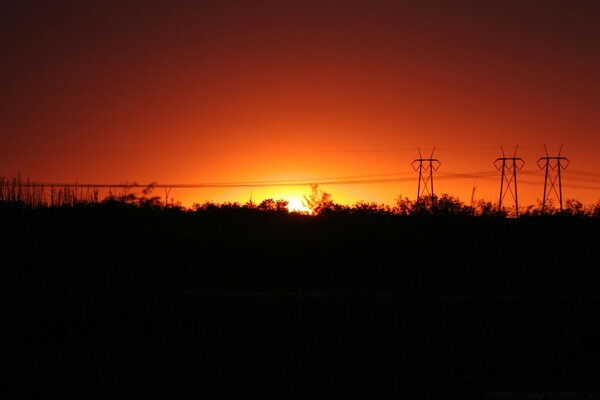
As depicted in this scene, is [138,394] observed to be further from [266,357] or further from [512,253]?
[512,253]

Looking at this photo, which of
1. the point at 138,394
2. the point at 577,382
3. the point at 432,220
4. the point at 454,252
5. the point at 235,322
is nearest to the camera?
the point at 138,394

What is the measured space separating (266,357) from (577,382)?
7.39 metres

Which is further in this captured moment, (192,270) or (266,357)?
(192,270)

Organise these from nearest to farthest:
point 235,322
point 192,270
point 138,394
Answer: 1. point 138,394
2. point 235,322
3. point 192,270

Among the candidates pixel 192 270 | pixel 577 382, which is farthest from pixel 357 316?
pixel 192 270

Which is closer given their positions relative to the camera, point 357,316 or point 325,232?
point 357,316

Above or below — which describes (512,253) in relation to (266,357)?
above

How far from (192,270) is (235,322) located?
9.55m

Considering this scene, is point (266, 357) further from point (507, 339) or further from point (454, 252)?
point (454, 252)

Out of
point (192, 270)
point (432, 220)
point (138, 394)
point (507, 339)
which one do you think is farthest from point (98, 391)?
point (432, 220)

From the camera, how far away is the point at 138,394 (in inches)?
685

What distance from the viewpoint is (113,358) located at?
1895cm

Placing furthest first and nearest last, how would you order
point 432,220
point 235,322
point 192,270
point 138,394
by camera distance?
point 432,220
point 192,270
point 235,322
point 138,394

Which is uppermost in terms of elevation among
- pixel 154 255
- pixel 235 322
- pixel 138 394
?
pixel 154 255
